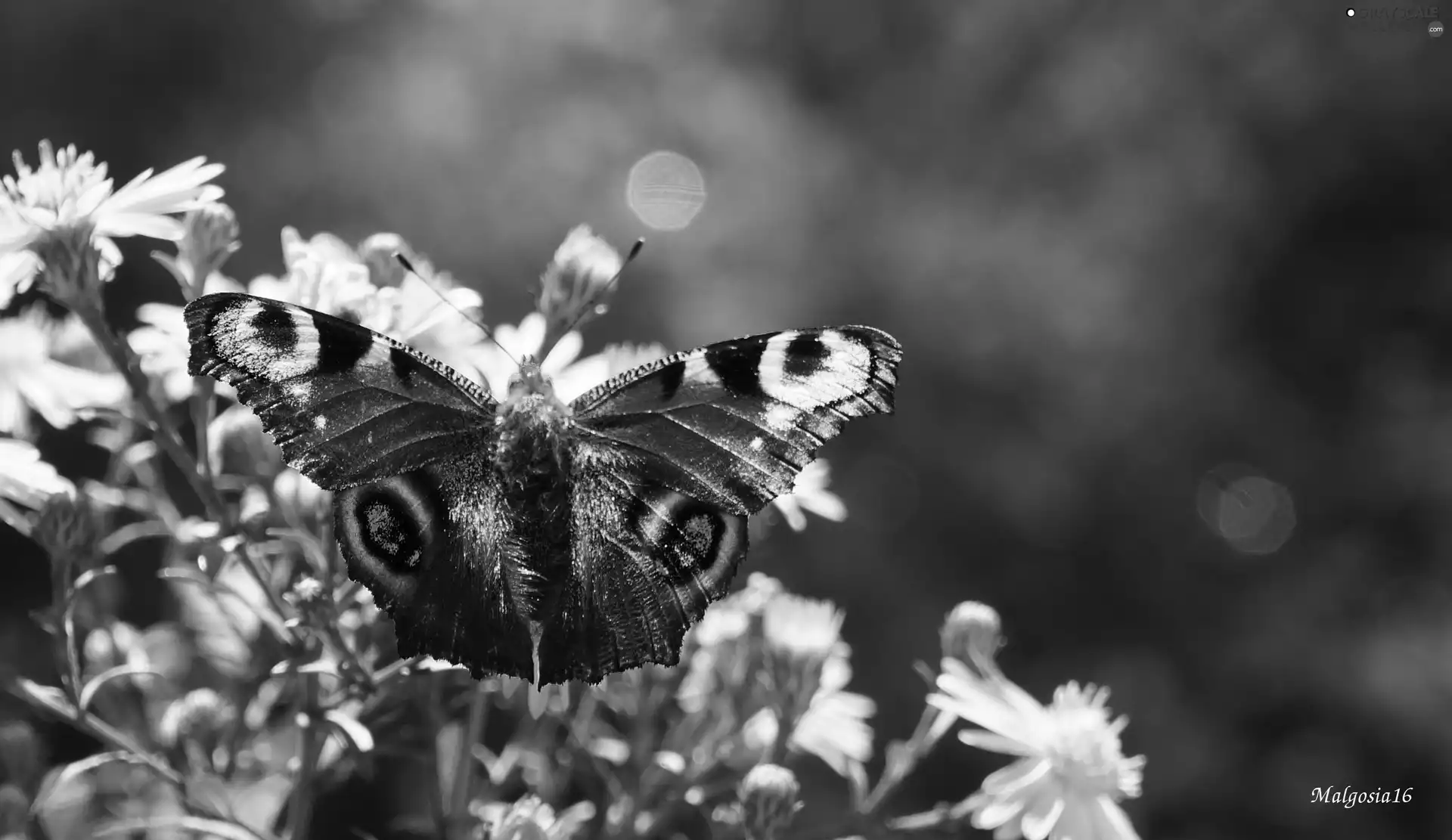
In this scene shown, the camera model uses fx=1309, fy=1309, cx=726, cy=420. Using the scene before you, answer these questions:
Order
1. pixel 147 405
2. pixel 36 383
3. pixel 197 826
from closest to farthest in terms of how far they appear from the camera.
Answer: pixel 197 826 → pixel 147 405 → pixel 36 383

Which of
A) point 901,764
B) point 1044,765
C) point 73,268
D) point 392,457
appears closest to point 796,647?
point 901,764

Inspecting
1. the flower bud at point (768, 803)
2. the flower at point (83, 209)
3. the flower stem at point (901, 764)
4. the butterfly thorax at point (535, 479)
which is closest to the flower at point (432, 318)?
the butterfly thorax at point (535, 479)

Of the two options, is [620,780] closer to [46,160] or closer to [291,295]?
[291,295]

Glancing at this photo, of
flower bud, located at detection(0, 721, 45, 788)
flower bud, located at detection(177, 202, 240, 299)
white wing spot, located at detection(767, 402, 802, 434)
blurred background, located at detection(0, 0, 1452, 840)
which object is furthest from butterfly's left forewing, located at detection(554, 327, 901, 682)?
blurred background, located at detection(0, 0, 1452, 840)

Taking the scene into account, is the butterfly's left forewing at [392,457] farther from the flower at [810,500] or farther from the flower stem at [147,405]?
the flower at [810,500]

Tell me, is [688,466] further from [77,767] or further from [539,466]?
[77,767]

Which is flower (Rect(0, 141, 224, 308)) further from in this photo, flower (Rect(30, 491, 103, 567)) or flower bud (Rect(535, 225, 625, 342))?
flower bud (Rect(535, 225, 625, 342))

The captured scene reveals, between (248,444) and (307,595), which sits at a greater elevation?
(248,444)
